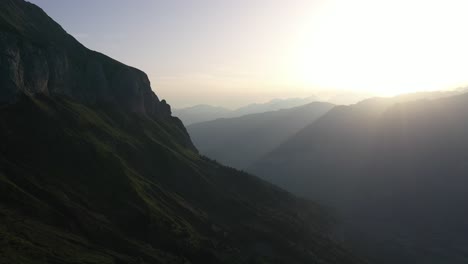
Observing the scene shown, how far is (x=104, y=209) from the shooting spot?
135875mm

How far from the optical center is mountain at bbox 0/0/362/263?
353 ft

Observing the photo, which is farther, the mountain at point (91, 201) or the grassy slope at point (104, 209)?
the mountain at point (91, 201)

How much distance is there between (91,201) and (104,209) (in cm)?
517

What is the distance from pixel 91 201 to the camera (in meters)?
136

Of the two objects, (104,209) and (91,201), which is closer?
(104,209)

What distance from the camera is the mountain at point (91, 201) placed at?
10756 centimetres

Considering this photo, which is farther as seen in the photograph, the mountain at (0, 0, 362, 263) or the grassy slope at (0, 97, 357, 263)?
the mountain at (0, 0, 362, 263)

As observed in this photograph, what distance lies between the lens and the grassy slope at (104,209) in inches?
4146

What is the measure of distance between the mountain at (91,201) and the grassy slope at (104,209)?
0.39m

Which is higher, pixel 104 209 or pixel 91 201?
pixel 91 201

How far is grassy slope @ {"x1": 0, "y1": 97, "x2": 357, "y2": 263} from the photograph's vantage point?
10531 centimetres

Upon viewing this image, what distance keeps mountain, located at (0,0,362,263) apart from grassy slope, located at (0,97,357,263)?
390 millimetres

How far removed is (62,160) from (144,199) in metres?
33.3

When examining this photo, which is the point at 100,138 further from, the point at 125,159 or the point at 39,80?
the point at 39,80
